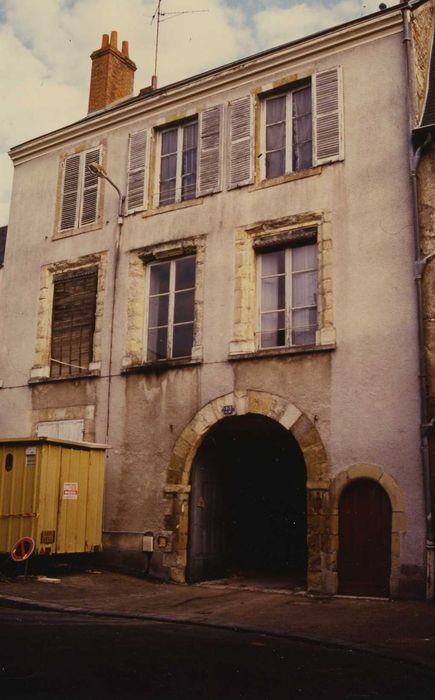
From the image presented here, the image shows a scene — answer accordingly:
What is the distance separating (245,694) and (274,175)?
9.03 metres

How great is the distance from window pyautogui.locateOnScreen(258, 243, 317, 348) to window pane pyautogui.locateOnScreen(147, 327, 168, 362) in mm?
1832

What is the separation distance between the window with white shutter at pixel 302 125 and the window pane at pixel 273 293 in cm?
177

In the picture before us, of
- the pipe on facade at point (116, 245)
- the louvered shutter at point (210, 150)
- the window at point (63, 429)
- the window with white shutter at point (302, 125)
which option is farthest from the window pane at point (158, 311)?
the window with white shutter at point (302, 125)

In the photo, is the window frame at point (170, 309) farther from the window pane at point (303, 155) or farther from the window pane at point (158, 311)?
the window pane at point (303, 155)

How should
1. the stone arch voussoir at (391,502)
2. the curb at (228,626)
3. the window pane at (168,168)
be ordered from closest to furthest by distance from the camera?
1. the curb at (228,626)
2. the stone arch voussoir at (391,502)
3. the window pane at (168,168)

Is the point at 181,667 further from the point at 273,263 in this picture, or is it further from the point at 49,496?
the point at 273,263

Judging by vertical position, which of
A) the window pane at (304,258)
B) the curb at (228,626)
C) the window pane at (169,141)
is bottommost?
the curb at (228,626)

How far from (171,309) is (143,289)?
2.52ft

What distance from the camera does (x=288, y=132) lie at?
12.0 m

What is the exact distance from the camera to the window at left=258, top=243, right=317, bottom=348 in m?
11.2

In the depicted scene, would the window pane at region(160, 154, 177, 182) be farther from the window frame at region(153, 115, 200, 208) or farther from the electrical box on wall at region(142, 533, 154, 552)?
the electrical box on wall at region(142, 533, 154, 552)

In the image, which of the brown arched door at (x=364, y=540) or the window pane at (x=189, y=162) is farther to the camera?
the window pane at (x=189, y=162)

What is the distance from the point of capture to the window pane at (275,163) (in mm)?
12016

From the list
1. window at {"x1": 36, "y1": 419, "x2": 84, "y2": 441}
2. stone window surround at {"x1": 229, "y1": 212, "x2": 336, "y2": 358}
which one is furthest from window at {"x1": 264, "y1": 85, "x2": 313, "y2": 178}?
window at {"x1": 36, "y1": 419, "x2": 84, "y2": 441}
